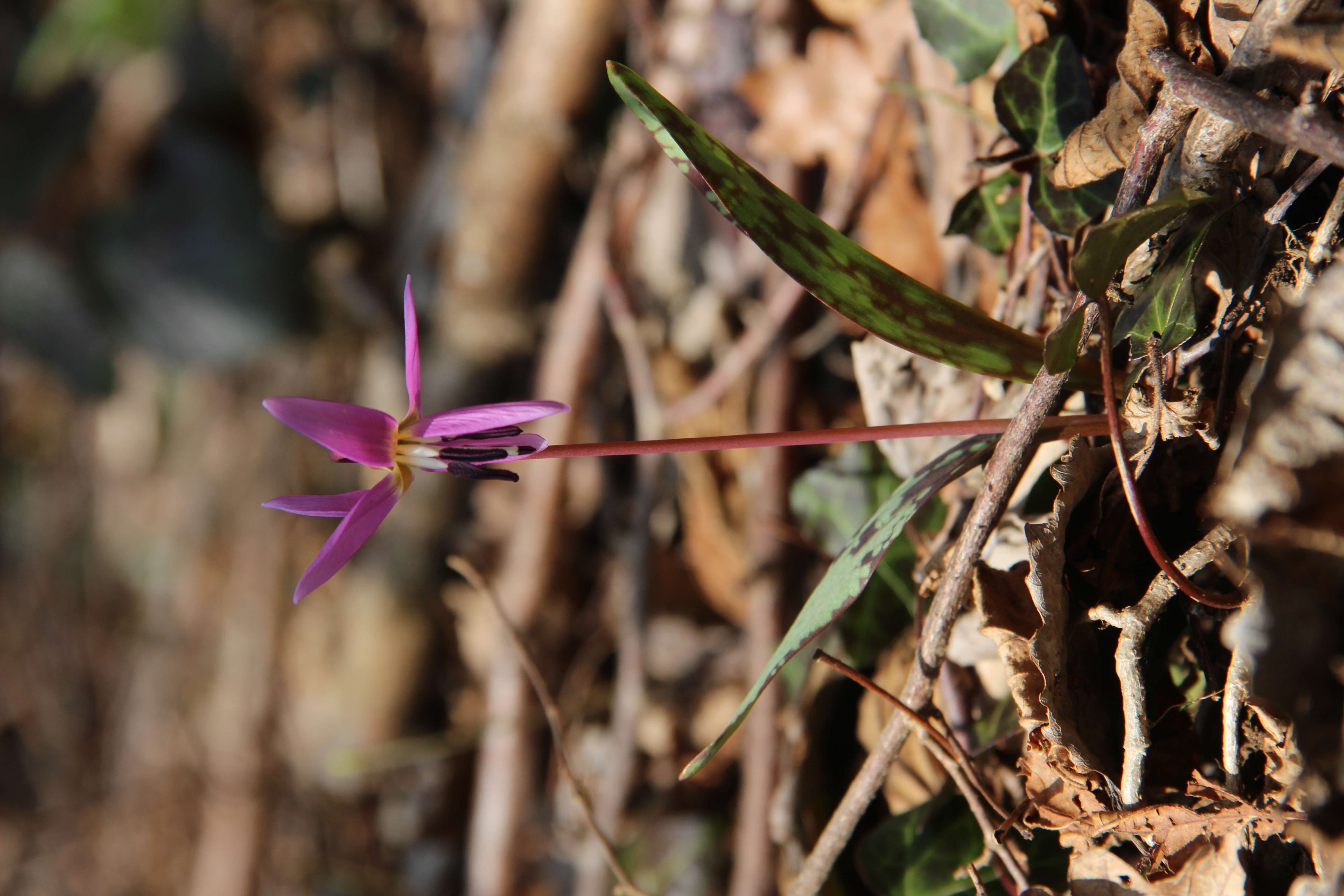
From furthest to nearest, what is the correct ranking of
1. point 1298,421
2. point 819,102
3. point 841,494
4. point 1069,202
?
point 819,102, point 841,494, point 1069,202, point 1298,421

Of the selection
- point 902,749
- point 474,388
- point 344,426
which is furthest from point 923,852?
point 474,388

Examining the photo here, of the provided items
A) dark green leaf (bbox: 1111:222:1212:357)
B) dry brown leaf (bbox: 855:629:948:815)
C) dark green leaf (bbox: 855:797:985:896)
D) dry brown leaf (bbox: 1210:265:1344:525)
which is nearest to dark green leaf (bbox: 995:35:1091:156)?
dark green leaf (bbox: 1111:222:1212:357)

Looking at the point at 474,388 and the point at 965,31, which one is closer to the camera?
the point at 965,31

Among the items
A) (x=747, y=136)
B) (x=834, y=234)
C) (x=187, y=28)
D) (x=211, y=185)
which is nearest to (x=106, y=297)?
(x=211, y=185)

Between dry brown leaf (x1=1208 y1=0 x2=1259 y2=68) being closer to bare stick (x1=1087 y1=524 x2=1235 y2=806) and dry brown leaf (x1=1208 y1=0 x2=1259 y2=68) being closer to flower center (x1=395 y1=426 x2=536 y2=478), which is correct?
bare stick (x1=1087 y1=524 x2=1235 y2=806)

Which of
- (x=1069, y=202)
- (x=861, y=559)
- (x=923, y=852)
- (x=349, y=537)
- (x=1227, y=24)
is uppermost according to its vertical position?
(x=1227, y=24)

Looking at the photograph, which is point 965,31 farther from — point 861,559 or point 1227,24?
point 861,559

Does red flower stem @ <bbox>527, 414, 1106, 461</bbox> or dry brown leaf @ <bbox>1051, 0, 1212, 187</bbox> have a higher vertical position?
dry brown leaf @ <bbox>1051, 0, 1212, 187</bbox>
